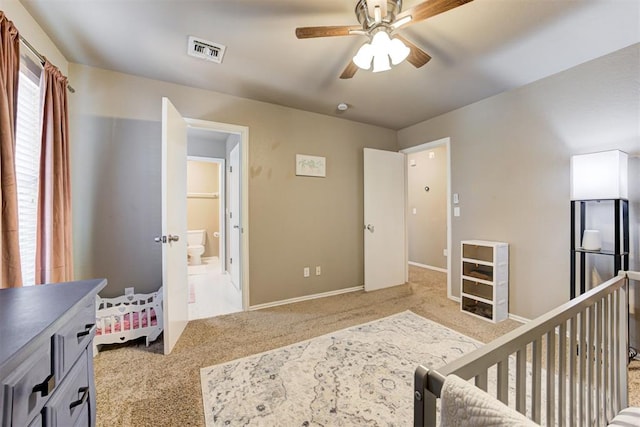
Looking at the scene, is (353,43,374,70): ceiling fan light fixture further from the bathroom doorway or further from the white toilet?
the white toilet

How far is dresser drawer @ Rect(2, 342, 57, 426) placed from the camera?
512mm

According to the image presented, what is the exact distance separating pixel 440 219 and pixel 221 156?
4.03 meters

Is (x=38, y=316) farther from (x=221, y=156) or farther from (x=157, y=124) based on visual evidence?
(x=221, y=156)

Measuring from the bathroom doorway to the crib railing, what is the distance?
263 centimetres

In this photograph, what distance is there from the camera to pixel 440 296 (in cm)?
328

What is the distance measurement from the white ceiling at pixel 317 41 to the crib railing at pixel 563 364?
63.3 inches

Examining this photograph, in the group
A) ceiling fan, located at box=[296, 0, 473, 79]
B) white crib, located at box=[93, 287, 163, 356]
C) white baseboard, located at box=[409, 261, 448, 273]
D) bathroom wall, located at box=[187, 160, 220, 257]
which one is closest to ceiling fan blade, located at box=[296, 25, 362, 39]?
ceiling fan, located at box=[296, 0, 473, 79]

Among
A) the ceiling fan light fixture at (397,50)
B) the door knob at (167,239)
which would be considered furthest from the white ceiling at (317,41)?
the door knob at (167,239)

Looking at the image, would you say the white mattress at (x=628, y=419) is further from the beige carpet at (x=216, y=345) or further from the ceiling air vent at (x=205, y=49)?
the ceiling air vent at (x=205, y=49)

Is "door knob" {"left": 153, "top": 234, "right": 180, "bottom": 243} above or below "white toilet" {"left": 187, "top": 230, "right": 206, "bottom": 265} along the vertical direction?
above

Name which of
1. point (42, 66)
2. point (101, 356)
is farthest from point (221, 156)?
point (101, 356)

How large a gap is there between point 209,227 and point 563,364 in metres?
5.88

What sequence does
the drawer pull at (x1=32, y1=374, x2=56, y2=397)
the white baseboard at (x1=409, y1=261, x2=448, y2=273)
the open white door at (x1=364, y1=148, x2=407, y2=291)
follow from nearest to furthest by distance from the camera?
the drawer pull at (x1=32, y1=374, x2=56, y2=397) → the open white door at (x1=364, y1=148, x2=407, y2=291) → the white baseboard at (x1=409, y1=261, x2=448, y2=273)

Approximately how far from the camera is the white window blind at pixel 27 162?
1.61 m
